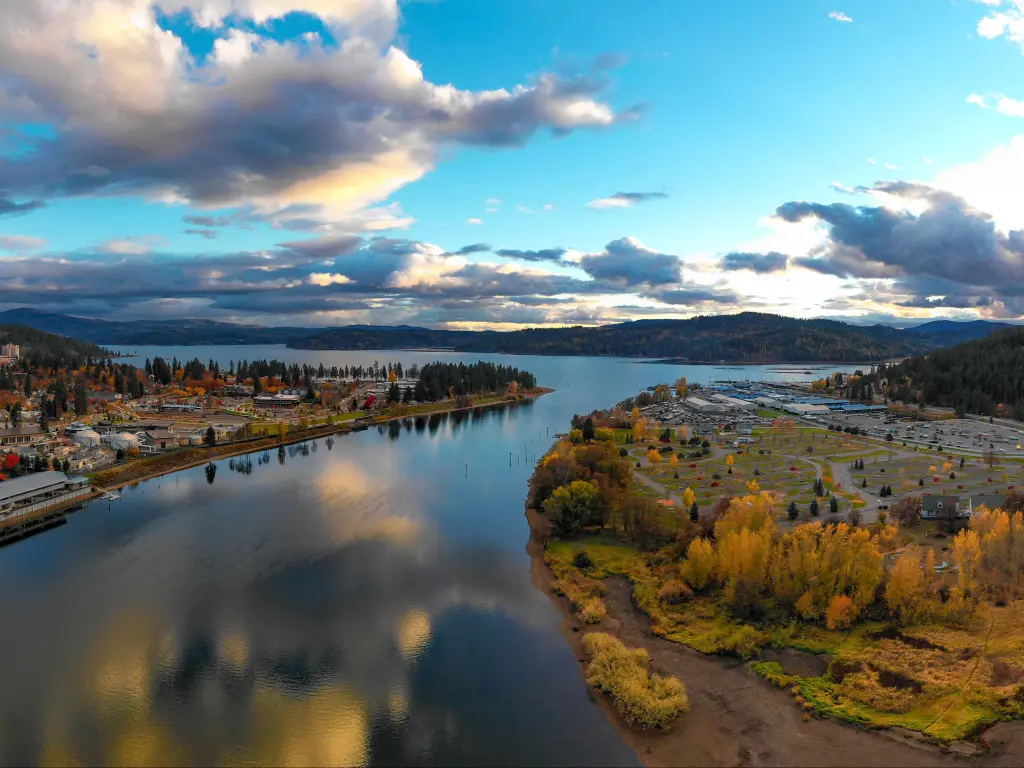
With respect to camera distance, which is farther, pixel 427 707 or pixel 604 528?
pixel 604 528

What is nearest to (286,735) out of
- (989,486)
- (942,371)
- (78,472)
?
(78,472)

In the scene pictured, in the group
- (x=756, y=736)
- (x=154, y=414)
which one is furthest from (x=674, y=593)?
(x=154, y=414)

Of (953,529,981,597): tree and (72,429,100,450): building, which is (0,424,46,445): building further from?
(953,529,981,597): tree

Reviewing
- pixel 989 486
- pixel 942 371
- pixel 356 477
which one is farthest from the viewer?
pixel 942 371

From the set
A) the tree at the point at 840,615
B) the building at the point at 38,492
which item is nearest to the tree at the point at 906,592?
the tree at the point at 840,615

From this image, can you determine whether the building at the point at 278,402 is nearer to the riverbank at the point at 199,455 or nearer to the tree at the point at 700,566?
the riverbank at the point at 199,455

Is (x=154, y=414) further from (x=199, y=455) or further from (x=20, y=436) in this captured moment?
(x=199, y=455)

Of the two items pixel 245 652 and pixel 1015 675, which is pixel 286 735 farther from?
pixel 1015 675
